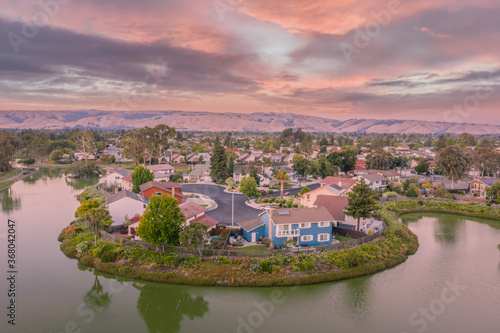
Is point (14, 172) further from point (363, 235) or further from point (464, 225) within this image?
point (464, 225)

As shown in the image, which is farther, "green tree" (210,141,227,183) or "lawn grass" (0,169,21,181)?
"lawn grass" (0,169,21,181)

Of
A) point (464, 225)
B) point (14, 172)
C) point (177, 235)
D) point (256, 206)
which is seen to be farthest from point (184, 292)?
point (14, 172)

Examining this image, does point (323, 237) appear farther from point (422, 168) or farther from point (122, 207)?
point (422, 168)

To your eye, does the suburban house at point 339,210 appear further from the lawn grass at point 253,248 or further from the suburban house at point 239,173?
the suburban house at point 239,173

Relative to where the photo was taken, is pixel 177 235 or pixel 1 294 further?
pixel 177 235

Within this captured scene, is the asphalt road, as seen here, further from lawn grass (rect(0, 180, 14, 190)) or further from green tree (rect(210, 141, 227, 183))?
lawn grass (rect(0, 180, 14, 190))

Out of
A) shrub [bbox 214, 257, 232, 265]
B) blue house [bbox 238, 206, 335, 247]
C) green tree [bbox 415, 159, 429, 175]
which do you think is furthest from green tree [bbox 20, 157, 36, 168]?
green tree [bbox 415, 159, 429, 175]
